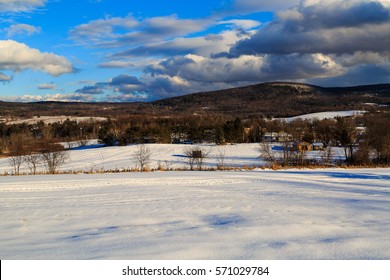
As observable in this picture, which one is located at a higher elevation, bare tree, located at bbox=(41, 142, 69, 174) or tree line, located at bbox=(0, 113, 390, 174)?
tree line, located at bbox=(0, 113, 390, 174)

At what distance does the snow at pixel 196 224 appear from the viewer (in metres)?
7.05

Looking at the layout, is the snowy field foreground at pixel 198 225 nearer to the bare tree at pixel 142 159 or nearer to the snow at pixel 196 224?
the snow at pixel 196 224

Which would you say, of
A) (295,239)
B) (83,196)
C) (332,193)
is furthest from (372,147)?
(295,239)

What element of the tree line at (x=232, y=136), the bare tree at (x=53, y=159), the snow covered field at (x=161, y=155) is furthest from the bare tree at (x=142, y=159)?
the tree line at (x=232, y=136)

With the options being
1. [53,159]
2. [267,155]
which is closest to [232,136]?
[267,155]

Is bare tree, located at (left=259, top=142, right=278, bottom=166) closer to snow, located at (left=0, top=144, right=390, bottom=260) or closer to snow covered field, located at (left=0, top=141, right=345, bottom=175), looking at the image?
snow covered field, located at (left=0, top=141, right=345, bottom=175)

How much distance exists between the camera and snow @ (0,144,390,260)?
705 cm

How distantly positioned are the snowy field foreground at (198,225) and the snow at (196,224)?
19 mm

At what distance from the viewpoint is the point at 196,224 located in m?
9.55

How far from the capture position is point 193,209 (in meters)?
11.9

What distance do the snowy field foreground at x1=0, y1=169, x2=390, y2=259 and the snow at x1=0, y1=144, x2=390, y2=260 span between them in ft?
0.06

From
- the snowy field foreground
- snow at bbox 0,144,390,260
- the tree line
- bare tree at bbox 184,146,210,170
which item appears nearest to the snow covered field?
the tree line
